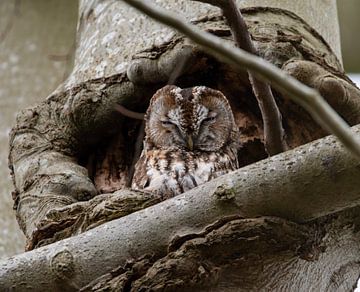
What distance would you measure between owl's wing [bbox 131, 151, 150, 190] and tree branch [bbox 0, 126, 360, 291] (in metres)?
1.13

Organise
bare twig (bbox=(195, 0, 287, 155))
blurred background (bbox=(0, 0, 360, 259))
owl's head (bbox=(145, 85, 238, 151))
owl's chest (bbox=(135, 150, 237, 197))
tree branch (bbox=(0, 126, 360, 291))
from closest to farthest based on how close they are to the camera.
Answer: tree branch (bbox=(0, 126, 360, 291))
bare twig (bbox=(195, 0, 287, 155))
owl's chest (bbox=(135, 150, 237, 197))
owl's head (bbox=(145, 85, 238, 151))
blurred background (bbox=(0, 0, 360, 259))

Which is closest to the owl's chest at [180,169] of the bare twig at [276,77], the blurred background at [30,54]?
the blurred background at [30,54]

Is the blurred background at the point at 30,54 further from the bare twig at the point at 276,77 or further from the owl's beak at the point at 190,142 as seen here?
the bare twig at the point at 276,77

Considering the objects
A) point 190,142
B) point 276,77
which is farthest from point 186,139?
point 276,77

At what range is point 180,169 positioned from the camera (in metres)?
3.61

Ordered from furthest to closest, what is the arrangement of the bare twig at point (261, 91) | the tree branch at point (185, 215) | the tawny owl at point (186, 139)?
1. the tawny owl at point (186, 139)
2. the bare twig at point (261, 91)
3. the tree branch at point (185, 215)

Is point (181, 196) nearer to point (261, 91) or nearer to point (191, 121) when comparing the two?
point (261, 91)

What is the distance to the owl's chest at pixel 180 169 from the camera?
11.4 ft

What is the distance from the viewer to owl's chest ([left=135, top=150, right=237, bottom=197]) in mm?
3471

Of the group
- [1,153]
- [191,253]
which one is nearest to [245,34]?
[191,253]

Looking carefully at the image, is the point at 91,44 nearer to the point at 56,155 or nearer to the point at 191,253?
the point at 56,155

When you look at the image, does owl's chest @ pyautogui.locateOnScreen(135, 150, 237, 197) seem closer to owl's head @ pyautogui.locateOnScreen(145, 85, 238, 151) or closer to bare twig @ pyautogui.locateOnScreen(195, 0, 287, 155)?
owl's head @ pyautogui.locateOnScreen(145, 85, 238, 151)

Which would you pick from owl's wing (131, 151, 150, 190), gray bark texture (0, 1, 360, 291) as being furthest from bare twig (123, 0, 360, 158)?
owl's wing (131, 151, 150, 190)

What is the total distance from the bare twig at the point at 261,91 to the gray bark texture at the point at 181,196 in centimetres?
30
